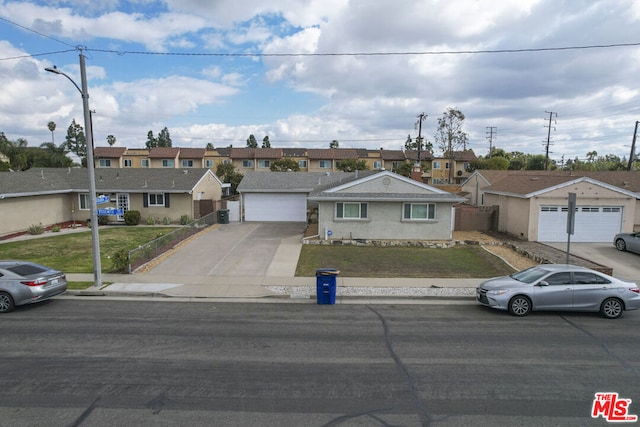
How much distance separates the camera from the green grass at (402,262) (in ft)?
53.9

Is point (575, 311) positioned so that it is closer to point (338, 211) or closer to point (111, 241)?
point (338, 211)

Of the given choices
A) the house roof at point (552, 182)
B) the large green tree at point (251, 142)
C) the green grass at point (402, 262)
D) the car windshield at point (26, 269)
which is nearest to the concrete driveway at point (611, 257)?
the house roof at point (552, 182)

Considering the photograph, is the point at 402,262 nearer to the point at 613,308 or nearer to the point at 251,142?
the point at 613,308

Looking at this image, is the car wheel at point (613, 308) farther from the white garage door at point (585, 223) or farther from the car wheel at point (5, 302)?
the car wheel at point (5, 302)

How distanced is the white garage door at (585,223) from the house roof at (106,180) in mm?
24230

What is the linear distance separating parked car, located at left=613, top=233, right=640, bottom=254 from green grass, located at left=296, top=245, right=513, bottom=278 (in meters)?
7.41

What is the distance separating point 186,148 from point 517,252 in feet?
199

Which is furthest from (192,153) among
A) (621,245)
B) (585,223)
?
(621,245)

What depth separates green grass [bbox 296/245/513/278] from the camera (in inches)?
647

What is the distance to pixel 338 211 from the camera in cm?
2369

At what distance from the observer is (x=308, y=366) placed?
8.00 m

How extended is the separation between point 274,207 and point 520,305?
23913 mm

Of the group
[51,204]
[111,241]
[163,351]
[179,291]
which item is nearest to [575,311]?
[163,351]

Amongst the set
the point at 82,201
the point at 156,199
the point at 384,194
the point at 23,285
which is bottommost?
the point at 23,285
